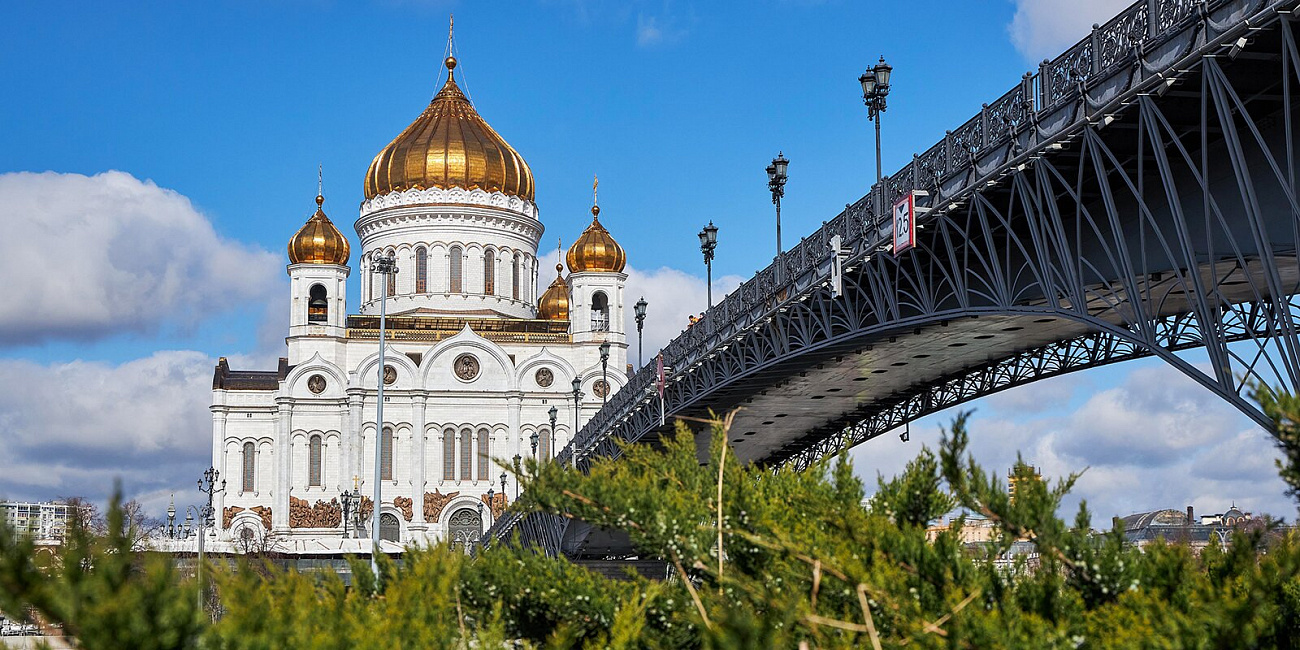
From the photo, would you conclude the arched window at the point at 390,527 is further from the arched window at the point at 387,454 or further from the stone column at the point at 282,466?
the stone column at the point at 282,466

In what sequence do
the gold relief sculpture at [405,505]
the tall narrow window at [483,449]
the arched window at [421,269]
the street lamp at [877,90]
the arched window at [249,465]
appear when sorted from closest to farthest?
the street lamp at [877,90] → the gold relief sculpture at [405,505] → the tall narrow window at [483,449] → the arched window at [249,465] → the arched window at [421,269]

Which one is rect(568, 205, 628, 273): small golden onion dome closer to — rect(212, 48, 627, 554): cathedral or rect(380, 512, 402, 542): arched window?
rect(212, 48, 627, 554): cathedral

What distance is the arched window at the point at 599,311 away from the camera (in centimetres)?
8525

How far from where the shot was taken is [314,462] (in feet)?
267

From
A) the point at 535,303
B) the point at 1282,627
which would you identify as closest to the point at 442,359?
the point at 535,303

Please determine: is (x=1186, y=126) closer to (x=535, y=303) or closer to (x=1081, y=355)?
(x=1081, y=355)

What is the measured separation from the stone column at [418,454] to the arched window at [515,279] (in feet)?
31.7

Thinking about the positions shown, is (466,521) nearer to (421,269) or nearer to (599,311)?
(599,311)

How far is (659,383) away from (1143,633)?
3160 centimetres

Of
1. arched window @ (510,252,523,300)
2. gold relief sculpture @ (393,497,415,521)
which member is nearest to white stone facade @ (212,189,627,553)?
gold relief sculpture @ (393,497,415,521)

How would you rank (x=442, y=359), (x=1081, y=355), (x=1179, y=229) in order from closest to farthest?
1. (x=1179, y=229)
2. (x=1081, y=355)
3. (x=442, y=359)

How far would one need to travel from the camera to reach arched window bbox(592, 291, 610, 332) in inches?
3356

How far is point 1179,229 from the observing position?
16.2m

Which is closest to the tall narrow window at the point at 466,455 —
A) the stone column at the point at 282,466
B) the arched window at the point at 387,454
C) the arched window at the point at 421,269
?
the arched window at the point at 387,454
